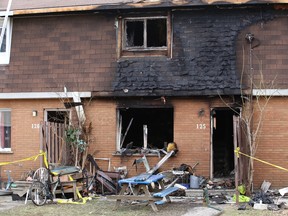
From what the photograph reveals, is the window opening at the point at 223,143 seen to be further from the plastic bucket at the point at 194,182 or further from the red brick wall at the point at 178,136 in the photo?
the plastic bucket at the point at 194,182

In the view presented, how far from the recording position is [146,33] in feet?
51.2

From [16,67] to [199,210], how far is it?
8006 millimetres

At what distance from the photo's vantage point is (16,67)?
16156 millimetres

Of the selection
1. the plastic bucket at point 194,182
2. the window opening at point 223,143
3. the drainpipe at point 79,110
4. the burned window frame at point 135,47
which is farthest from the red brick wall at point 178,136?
the window opening at point 223,143

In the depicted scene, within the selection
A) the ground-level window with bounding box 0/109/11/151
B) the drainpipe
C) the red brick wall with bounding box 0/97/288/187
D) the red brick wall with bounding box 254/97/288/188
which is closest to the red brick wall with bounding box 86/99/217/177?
the red brick wall with bounding box 0/97/288/187

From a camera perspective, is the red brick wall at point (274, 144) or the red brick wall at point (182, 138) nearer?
the red brick wall at point (274, 144)

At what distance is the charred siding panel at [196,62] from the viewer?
575 inches

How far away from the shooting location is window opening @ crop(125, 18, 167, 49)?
15555 millimetres

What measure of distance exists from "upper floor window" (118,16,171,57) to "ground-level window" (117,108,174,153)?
6.12ft

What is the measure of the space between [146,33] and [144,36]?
0.38 feet

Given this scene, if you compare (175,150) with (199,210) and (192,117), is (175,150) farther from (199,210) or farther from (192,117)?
(199,210)

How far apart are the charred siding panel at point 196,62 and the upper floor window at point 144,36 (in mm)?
327

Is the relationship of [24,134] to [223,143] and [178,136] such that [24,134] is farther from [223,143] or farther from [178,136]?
[223,143]

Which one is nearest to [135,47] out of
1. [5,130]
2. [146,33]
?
[146,33]
